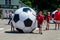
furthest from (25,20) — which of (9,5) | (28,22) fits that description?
(9,5)

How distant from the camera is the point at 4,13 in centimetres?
7088

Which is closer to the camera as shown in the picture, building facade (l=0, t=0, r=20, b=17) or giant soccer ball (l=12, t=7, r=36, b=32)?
giant soccer ball (l=12, t=7, r=36, b=32)

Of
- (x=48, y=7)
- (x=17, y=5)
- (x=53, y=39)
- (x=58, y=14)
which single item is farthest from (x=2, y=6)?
(x=53, y=39)

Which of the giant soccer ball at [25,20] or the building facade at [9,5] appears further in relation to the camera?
the building facade at [9,5]

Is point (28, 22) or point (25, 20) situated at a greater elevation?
point (25, 20)

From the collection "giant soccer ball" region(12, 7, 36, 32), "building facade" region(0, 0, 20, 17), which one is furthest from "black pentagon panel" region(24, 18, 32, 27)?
"building facade" region(0, 0, 20, 17)

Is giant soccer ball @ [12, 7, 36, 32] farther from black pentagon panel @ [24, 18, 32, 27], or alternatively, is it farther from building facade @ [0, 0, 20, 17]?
building facade @ [0, 0, 20, 17]

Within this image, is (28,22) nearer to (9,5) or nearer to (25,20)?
(25,20)

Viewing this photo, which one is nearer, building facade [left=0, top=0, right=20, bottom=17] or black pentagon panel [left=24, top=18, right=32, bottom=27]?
black pentagon panel [left=24, top=18, right=32, bottom=27]

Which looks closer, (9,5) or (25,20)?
(25,20)

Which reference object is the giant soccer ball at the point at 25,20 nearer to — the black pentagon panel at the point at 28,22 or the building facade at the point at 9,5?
the black pentagon panel at the point at 28,22

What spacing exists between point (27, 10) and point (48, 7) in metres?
60.5

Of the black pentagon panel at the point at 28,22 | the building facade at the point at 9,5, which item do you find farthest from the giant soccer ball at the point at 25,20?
the building facade at the point at 9,5

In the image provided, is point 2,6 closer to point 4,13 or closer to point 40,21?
point 4,13
